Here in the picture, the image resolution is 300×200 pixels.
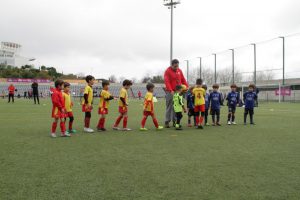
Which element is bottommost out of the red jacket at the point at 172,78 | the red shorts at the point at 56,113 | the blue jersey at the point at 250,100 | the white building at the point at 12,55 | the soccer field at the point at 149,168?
the soccer field at the point at 149,168

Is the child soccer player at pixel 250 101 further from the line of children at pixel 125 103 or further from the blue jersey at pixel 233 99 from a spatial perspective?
the blue jersey at pixel 233 99

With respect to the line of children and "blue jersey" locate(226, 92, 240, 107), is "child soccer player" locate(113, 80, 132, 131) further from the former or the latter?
"blue jersey" locate(226, 92, 240, 107)

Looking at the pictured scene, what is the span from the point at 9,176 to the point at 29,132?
197 inches

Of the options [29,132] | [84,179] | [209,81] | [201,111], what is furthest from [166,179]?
[209,81]

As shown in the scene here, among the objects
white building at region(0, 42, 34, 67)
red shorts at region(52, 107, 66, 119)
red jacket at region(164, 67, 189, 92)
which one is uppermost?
white building at region(0, 42, 34, 67)

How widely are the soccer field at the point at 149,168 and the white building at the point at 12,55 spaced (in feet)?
390

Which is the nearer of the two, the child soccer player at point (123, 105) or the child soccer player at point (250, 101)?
the child soccer player at point (123, 105)

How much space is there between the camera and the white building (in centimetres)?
11643

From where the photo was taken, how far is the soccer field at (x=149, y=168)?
381cm

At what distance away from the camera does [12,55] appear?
400 ft

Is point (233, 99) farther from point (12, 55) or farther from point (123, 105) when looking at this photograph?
point (12, 55)

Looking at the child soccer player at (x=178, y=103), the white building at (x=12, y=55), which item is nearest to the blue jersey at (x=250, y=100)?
the child soccer player at (x=178, y=103)

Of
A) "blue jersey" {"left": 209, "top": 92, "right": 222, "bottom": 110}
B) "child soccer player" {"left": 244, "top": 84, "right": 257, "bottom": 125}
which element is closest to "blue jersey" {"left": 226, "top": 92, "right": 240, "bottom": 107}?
"child soccer player" {"left": 244, "top": 84, "right": 257, "bottom": 125}

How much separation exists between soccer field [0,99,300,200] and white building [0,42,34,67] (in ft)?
390
